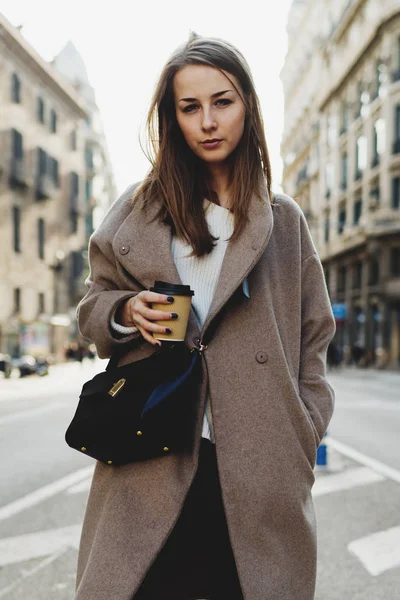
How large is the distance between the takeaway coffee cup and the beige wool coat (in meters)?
0.13

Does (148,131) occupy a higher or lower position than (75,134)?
lower

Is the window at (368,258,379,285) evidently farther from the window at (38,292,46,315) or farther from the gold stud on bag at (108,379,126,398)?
the gold stud on bag at (108,379,126,398)

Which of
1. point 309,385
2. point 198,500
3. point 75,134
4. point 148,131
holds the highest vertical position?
point 75,134

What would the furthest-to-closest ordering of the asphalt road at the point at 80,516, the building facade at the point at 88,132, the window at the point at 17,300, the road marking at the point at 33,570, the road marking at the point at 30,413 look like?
1. the building facade at the point at 88,132
2. the window at the point at 17,300
3. the road marking at the point at 30,413
4. the asphalt road at the point at 80,516
5. the road marking at the point at 33,570

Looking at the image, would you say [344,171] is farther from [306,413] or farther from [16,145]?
[306,413]

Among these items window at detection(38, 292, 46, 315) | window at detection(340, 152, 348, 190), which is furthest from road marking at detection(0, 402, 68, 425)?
window at detection(340, 152, 348, 190)

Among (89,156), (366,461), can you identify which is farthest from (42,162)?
(366,461)

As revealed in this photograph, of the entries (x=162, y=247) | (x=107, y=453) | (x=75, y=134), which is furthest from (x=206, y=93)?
(x=75, y=134)

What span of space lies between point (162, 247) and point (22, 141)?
117 feet

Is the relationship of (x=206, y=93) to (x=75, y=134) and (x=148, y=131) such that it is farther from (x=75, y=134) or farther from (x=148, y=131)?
(x=75, y=134)

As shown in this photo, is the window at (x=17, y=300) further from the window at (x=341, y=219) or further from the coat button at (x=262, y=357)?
Result: the coat button at (x=262, y=357)

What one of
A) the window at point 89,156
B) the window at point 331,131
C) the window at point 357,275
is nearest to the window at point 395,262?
the window at point 357,275

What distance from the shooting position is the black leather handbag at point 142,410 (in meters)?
1.64

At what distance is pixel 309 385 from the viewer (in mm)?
1817
